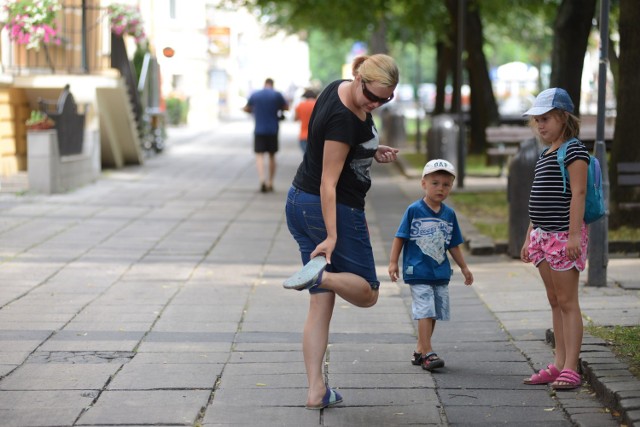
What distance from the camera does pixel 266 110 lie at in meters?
18.7

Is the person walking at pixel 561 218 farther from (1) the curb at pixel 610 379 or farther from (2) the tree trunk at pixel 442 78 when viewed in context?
(2) the tree trunk at pixel 442 78

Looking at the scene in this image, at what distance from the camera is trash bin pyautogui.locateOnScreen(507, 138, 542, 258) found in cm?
1091

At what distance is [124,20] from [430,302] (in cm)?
1550

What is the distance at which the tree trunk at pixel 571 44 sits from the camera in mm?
15602

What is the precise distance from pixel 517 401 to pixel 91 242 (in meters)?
6.99

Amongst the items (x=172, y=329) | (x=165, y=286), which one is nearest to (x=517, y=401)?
(x=172, y=329)

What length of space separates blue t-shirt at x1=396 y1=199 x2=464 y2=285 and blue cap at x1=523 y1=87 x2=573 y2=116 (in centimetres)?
90

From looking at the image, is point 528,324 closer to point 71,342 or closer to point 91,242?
point 71,342

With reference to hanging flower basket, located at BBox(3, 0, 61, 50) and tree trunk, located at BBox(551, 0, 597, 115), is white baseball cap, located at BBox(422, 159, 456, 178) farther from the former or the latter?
hanging flower basket, located at BBox(3, 0, 61, 50)

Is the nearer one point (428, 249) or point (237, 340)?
point (428, 249)

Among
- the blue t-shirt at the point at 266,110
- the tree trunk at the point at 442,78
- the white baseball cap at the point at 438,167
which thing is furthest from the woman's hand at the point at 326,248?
the tree trunk at the point at 442,78

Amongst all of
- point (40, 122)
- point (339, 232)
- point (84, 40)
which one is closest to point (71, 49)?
point (84, 40)

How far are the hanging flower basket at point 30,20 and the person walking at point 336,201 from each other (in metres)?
13.5

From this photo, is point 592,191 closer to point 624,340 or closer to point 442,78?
point 624,340
